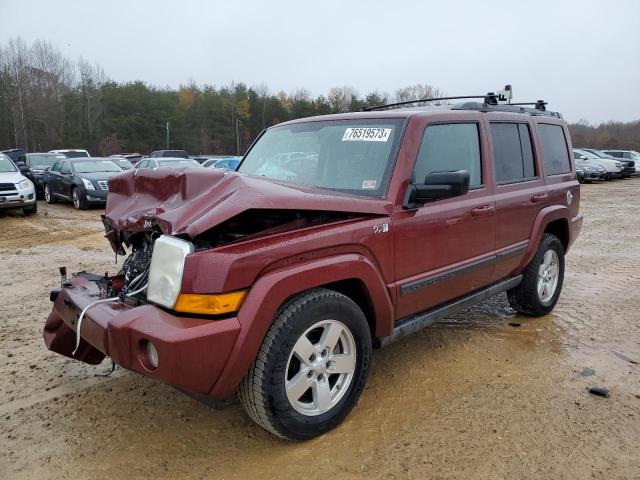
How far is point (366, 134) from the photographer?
329 cm

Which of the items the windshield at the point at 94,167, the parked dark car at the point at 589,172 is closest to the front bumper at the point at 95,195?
the windshield at the point at 94,167

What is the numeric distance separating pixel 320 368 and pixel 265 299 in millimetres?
605

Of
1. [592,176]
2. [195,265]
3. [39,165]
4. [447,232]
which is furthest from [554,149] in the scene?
[592,176]

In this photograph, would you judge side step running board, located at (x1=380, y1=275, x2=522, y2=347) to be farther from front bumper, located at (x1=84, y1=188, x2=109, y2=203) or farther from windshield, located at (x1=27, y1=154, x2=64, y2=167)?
windshield, located at (x1=27, y1=154, x2=64, y2=167)

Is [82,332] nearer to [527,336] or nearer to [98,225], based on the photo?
[527,336]

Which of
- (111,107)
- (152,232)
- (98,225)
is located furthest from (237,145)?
(152,232)

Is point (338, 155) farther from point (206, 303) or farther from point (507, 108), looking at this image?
point (507, 108)

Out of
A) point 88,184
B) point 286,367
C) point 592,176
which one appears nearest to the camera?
point 286,367

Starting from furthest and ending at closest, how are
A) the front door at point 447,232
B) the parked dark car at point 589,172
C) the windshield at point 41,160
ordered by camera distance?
the parked dark car at point 589,172 → the windshield at point 41,160 → the front door at point 447,232

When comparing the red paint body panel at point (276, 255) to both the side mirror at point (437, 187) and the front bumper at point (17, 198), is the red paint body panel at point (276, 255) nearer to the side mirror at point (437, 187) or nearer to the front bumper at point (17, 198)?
the side mirror at point (437, 187)

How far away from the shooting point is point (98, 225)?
35.0 feet

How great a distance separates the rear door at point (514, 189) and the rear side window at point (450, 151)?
0.23 m

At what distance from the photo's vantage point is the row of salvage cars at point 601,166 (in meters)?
24.7

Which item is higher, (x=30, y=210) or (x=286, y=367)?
(x=286, y=367)
